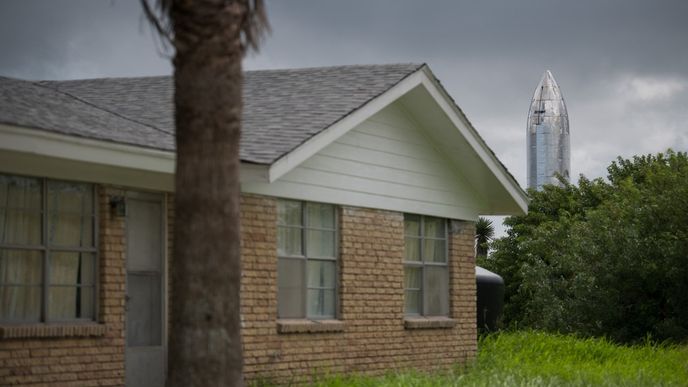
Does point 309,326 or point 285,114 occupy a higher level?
point 285,114

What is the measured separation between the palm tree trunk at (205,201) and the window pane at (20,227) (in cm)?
377

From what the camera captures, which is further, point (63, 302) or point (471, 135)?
point (471, 135)

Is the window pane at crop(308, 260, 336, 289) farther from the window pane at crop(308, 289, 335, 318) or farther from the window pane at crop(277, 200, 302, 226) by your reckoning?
the window pane at crop(277, 200, 302, 226)

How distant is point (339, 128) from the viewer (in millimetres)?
17938

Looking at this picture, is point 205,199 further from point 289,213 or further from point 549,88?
point 549,88

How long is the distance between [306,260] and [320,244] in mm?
469

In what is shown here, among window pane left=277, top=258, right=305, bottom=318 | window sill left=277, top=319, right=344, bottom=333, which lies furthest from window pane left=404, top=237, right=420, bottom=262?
window pane left=277, top=258, right=305, bottom=318

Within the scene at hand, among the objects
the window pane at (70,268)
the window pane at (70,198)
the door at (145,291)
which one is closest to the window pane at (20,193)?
the window pane at (70,198)

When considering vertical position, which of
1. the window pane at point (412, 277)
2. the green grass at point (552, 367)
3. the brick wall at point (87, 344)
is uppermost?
the window pane at point (412, 277)

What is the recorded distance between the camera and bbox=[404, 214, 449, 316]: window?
21.0m

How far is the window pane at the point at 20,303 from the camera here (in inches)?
554

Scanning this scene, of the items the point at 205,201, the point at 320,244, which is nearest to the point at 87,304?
the point at 320,244

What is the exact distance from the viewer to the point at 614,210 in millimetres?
39344

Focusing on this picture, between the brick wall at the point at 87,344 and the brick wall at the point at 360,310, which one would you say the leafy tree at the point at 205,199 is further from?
the brick wall at the point at 360,310
